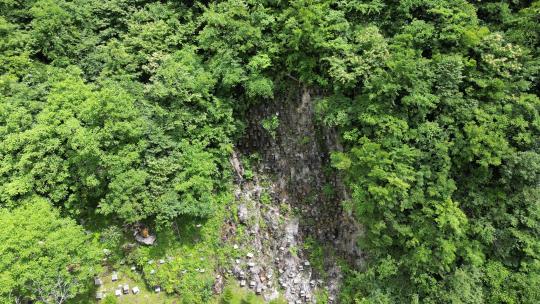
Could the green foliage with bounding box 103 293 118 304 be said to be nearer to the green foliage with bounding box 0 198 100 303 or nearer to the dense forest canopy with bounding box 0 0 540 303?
the green foliage with bounding box 0 198 100 303

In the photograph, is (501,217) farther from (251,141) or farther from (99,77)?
(99,77)

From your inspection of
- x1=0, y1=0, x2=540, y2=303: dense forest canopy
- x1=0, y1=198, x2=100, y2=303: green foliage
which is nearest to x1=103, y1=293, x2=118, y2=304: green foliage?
x1=0, y1=198, x2=100, y2=303: green foliage

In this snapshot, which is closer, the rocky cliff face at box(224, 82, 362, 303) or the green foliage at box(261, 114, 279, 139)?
the rocky cliff face at box(224, 82, 362, 303)

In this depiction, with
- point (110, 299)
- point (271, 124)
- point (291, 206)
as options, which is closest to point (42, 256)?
point (110, 299)

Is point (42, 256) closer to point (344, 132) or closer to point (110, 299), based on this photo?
point (110, 299)

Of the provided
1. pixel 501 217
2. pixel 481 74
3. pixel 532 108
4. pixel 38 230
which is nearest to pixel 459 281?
pixel 501 217

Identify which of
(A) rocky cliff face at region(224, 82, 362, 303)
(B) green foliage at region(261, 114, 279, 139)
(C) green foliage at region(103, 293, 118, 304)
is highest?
(B) green foliage at region(261, 114, 279, 139)
